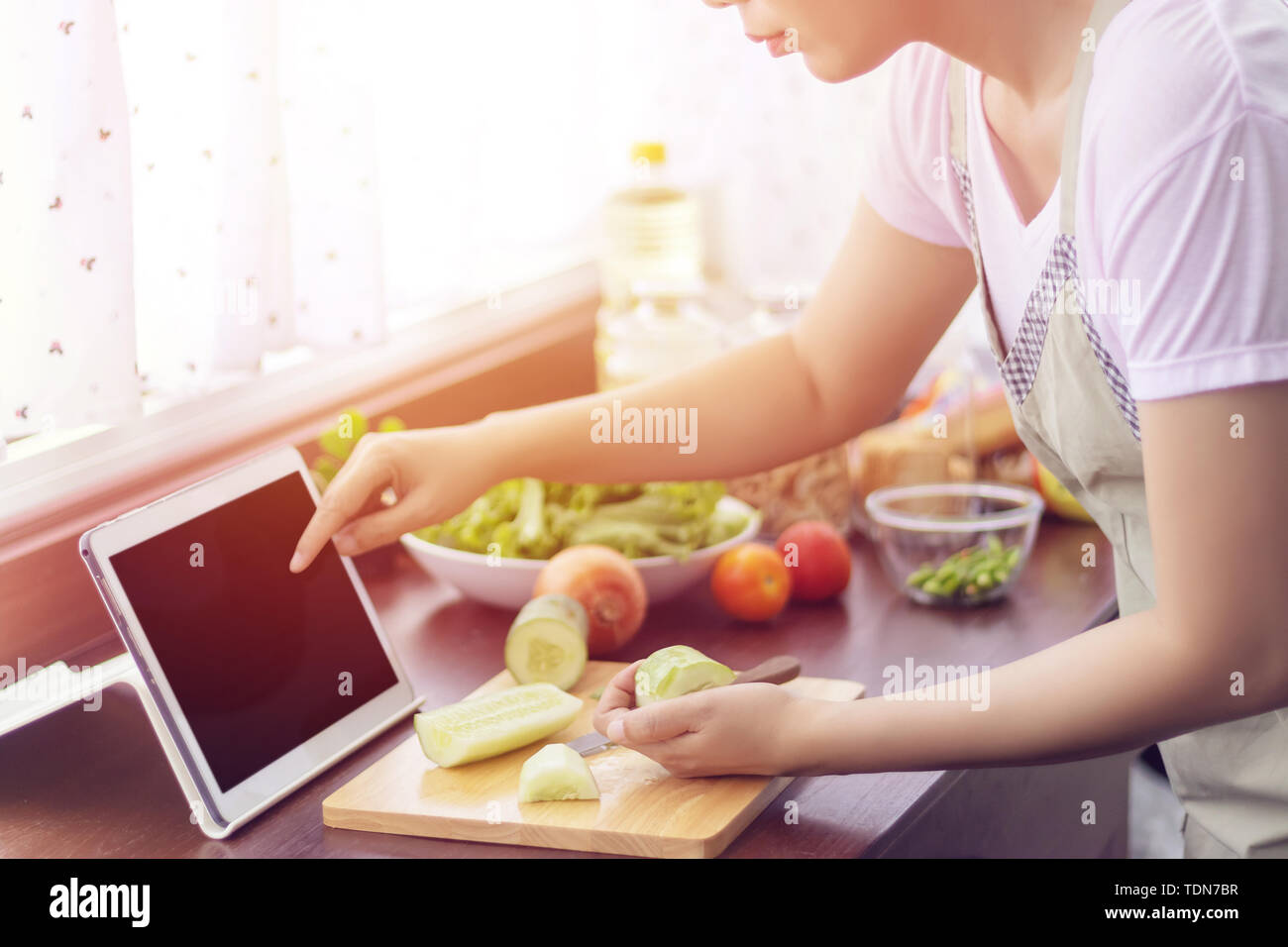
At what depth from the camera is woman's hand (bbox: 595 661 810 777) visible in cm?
92

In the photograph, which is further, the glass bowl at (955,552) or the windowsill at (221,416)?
the glass bowl at (955,552)

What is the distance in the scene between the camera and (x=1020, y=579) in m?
1.42

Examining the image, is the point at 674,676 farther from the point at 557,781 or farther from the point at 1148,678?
the point at 1148,678

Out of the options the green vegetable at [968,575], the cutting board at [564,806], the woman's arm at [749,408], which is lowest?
the cutting board at [564,806]

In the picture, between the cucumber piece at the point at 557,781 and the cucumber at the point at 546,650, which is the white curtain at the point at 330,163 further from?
the cucumber piece at the point at 557,781

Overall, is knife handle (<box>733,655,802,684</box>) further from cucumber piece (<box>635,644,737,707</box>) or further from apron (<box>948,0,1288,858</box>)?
apron (<box>948,0,1288,858</box>)

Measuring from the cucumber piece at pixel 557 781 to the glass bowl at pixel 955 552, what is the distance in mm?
521

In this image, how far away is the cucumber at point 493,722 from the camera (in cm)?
101

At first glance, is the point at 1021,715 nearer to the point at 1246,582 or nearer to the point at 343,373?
the point at 1246,582

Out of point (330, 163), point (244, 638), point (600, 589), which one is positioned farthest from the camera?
point (330, 163)

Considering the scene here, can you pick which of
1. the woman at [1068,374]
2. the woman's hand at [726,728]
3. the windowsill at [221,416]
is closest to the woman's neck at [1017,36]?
the woman at [1068,374]

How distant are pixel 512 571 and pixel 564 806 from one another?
0.40m

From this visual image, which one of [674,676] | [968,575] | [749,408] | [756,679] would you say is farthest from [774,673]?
[968,575]

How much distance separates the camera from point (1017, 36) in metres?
0.92
